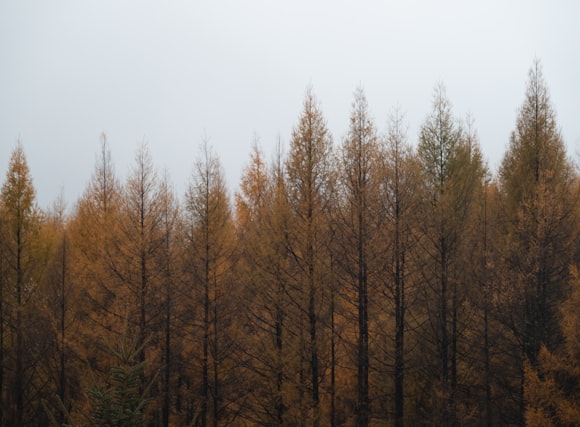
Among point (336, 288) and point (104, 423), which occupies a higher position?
point (336, 288)

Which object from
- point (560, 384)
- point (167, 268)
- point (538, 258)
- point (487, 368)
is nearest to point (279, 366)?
point (167, 268)

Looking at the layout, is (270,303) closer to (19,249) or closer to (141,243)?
(141,243)

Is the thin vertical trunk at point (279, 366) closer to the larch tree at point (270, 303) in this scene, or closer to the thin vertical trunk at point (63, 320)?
the larch tree at point (270, 303)

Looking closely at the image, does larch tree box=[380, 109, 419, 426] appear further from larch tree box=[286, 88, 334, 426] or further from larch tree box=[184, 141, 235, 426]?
larch tree box=[184, 141, 235, 426]

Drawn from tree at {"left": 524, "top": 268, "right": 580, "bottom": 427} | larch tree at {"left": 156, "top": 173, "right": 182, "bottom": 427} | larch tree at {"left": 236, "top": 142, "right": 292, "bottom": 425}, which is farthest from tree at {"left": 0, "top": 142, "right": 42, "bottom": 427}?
tree at {"left": 524, "top": 268, "right": 580, "bottom": 427}

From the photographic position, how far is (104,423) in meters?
5.57

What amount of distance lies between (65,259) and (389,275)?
12251 mm

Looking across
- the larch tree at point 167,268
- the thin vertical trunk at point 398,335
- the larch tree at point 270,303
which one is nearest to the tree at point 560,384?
the thin vertical trunk at point 398,335

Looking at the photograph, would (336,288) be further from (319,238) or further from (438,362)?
(438,362)

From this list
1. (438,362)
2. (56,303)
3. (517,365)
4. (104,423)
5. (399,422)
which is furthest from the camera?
(56,303)

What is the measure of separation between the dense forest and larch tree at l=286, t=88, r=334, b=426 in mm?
47

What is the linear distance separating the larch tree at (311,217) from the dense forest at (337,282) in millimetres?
47

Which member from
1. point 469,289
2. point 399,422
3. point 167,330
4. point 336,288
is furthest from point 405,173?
point 167,330

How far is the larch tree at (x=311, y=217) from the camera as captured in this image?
12.7 metres
